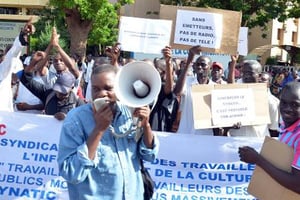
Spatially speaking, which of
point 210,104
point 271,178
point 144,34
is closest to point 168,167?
point 210,104

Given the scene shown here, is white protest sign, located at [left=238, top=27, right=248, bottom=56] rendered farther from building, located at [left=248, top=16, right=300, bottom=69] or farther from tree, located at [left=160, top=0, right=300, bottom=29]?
building, located at [left=248, top=16, right=300, bottom=69]

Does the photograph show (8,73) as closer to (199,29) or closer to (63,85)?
(63,85)

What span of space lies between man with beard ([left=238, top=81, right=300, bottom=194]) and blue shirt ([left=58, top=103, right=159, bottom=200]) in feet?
2.27

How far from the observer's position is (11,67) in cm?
591

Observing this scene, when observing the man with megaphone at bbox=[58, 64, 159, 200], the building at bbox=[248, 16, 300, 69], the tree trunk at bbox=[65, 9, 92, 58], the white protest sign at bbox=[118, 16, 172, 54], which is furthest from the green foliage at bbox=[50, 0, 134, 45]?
the man with megaphone at bbox=[58, 64, 159, 200]

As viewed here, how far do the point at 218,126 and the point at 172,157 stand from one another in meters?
0.55

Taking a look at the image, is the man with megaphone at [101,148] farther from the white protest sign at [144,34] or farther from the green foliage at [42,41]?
the green foliage at [42,41]

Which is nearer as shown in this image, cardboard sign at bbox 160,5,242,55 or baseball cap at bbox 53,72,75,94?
baseball cap at bbox 53,72,75,94

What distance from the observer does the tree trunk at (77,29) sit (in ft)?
87.7

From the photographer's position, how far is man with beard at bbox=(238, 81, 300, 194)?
2.90 metres

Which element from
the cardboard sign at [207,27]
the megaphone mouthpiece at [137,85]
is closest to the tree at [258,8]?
the cardboard sign at [207,27]

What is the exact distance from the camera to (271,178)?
10.0 feet

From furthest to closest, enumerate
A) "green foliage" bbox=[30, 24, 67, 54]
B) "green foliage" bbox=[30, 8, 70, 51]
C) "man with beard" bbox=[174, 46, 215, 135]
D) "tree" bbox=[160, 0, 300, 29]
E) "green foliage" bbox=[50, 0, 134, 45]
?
"green foliage" bbox=[30, 8, 70, 51] < "green foliage" bbox=[30, 24, 67, 54] < "tree" bbox=[160, 0, 300, 29] < "green foliage" bbox=[50, 0, 134, 45] < "man with beard" bbox=[174, 46, 215, 135]

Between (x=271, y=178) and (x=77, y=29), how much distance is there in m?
24.9
